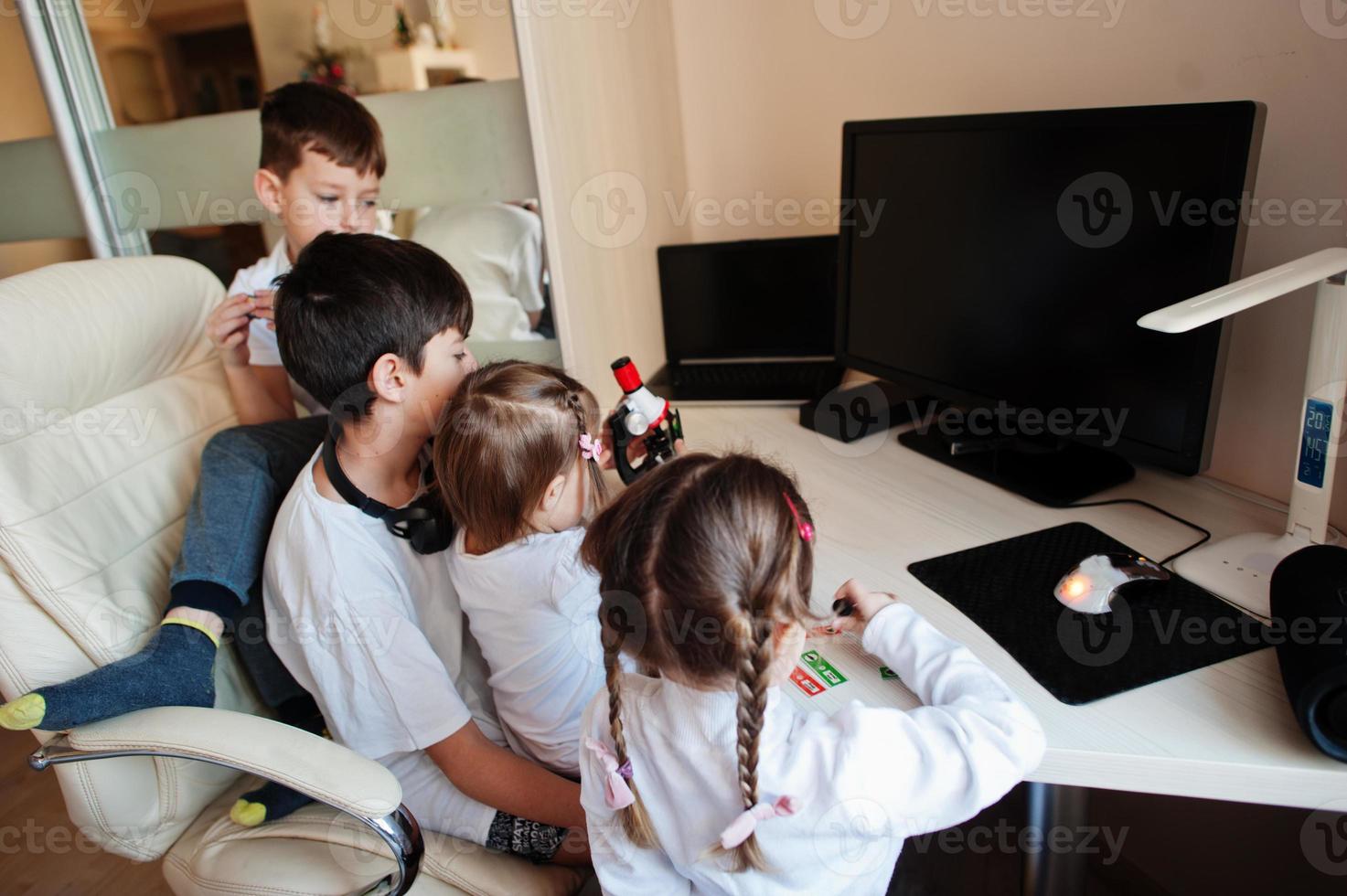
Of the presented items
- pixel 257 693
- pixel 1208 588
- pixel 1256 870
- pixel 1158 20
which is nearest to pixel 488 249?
pixel 257 693

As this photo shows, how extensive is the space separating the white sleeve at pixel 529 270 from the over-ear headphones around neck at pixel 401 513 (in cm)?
60

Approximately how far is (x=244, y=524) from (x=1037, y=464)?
3.68 ft

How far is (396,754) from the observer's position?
1.20 m

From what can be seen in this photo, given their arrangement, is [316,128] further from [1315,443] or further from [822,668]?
[1315,443]

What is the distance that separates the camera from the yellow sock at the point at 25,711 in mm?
986

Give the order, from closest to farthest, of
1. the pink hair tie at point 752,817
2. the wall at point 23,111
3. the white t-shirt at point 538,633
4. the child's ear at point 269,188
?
the pink hair tie at point 752,817 → the white t-shirt at point 538,633 → the child's ear at point 269,188 → the wall at point 23,111


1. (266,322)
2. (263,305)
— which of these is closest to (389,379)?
(263,305)

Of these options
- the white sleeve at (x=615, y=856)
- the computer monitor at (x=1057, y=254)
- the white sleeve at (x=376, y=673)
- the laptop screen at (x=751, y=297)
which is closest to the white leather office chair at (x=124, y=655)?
the white sleeve at (x=376, y=673)

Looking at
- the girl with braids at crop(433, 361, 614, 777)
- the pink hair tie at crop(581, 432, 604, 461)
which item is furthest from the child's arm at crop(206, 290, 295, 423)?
the pink hair tie at crop(581, 432, 604, 461)

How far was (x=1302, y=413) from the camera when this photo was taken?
101 cm

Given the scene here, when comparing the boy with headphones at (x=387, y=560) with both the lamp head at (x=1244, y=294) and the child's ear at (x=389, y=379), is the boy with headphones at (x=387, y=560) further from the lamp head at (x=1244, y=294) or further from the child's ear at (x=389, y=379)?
the lamp head at (x=1244, y=294)

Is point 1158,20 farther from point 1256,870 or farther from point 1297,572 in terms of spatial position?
point 1256,870

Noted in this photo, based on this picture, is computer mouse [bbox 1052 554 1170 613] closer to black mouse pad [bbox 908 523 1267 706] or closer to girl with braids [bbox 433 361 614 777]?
black mouse pad [bbox 908 523 1267 706]

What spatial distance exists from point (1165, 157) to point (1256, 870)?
110 centimetres
